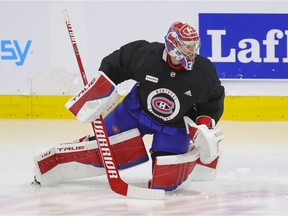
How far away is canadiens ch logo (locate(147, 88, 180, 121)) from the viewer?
304cm

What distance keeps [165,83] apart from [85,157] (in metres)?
0.47

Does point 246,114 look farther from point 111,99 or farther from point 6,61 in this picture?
point 111,99

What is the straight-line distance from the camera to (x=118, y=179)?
9.92 feet

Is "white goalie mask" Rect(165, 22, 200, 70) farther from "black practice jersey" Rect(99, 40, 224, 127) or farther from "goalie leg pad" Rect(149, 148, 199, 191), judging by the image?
"goalie leg pad" Rect(149, 148, 199, 191)

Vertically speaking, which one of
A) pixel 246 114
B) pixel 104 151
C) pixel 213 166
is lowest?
pixel 246 114

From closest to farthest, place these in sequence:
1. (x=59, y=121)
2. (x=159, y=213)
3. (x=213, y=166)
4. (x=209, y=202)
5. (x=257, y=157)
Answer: (x=159, y=213)
(x=209, y=202)
(x=213, y=166)
(x=257, y=157)
(x=59, y=121)

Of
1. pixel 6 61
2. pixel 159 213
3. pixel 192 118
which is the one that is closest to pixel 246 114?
pixel 6 61

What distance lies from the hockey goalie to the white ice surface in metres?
0.09

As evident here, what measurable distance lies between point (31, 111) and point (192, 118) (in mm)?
2081

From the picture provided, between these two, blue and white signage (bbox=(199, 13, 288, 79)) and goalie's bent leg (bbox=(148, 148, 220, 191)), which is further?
blue and white signage (bbox=(199, 13, 288, 79))

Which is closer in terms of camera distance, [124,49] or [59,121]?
[124,49]

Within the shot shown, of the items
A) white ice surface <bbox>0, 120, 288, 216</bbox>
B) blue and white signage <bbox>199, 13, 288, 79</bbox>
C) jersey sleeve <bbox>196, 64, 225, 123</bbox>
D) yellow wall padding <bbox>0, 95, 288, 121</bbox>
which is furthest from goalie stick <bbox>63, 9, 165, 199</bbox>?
blue and white signage <bbox>199, 13, 288, 79</bbox>

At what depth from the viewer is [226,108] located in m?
4.97

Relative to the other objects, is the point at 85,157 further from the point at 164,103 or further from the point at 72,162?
the point at 164,103
